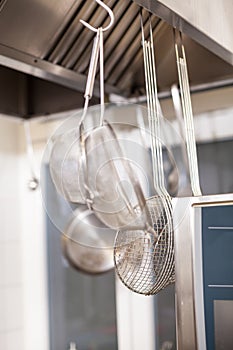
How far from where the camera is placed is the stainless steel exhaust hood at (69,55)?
1179 mm

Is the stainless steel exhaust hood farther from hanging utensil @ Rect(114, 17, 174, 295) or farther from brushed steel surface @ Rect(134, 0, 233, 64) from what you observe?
hanging utensil @ Rect(114, 17, 174, 295)

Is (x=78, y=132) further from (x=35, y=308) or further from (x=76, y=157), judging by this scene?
(x=35, y=308)

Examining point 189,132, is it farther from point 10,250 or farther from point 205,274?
point 10,250

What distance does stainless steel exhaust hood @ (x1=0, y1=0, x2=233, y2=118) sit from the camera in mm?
1179

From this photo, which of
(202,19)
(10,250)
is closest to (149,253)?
(202,19)

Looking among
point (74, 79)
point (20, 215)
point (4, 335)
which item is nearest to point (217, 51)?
point (74, 79)

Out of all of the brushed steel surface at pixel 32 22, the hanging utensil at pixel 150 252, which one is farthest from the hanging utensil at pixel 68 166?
the brushed steel surface at pixel 32 22

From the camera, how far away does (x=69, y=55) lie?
1349 mm

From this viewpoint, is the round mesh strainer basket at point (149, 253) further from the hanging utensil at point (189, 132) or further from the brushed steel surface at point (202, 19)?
the brushed steel surface at point (202, 19)

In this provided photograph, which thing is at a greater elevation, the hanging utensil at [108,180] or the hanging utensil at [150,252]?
the hanging utensil at [108,180]

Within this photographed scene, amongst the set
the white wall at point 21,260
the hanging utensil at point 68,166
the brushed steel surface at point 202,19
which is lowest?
the white wall at point 21,260

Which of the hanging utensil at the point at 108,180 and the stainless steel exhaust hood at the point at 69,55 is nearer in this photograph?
the hanging utensil at the point at 108,180

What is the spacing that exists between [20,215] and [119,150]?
1.29 m

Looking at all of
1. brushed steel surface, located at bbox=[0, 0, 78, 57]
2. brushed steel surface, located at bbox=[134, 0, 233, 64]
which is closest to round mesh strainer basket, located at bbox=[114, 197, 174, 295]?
brushed steel surface, located at bbox=[134, 0, 233, 64]
